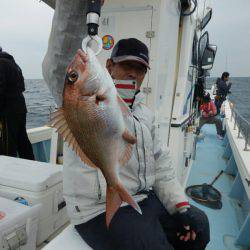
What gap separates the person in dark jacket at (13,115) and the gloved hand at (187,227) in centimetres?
272

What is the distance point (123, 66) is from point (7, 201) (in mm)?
1318

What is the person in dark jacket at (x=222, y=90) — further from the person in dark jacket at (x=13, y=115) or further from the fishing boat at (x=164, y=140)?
the person in dark jacket at (x=13, y=115)

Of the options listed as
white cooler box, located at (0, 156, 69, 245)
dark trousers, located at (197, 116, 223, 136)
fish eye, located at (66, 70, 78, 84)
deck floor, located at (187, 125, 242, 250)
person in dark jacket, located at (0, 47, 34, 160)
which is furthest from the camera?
dark trousers, located at (197, 116, 223, 136)

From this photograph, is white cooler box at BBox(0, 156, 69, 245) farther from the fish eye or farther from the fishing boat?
the fish eye

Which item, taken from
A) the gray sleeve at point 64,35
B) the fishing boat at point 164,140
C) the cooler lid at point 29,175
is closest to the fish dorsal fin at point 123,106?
the gray sleeve at point 64,35

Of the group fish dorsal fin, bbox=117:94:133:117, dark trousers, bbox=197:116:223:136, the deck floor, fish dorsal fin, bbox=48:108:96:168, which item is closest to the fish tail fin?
fish dorsal fin, bbox=48:108:96:168

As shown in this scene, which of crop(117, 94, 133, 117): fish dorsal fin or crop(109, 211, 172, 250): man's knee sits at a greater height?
crop(117, 94, 133, 117): fish dorsal fin

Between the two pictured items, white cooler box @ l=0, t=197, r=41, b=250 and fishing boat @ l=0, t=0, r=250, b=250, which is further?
fishing boat @ l=0, t=0, r=250, b=250

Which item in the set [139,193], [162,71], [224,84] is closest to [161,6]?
[162,71]

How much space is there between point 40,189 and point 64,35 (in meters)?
1.32

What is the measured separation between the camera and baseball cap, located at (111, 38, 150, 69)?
5.76ft

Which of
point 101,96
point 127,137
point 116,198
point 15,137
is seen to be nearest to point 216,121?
point 15,137

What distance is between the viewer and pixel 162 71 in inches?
128

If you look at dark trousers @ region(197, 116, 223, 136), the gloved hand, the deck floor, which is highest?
the gloved hand
